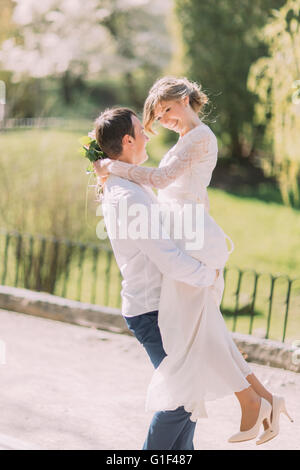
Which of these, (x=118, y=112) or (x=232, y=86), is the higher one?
(x=232, y=86)

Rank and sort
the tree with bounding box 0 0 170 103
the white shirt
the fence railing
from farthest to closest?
the tree with bounding box 0 0 170 103
the fence railing
the white shirt

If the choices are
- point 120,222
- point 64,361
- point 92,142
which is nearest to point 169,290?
point 120,222

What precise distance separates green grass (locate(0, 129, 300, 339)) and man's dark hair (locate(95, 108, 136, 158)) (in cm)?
499

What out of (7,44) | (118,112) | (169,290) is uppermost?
(7,44)

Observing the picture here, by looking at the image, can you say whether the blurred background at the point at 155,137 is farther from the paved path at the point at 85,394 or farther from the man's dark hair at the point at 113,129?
the paved path at the point at 85,394

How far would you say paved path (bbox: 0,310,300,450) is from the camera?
161 inches

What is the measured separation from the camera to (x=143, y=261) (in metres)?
3.20

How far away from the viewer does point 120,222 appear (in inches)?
122

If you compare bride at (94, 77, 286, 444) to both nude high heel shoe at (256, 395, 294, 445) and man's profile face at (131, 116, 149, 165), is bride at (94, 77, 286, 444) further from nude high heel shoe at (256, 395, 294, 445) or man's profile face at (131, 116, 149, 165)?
man's profile face at (131, 116, 149, 165)

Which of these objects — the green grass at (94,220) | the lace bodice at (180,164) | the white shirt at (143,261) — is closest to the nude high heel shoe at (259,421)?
the white shirt at (143,261)

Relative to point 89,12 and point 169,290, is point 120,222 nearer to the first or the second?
point 169,290

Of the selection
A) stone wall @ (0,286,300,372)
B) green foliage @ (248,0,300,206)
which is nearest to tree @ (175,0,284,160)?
green foliage @ (248,0,300,206)

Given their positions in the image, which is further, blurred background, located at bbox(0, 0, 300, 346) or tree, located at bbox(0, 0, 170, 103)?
tree, located at bbox(0, 0, 170, 103)

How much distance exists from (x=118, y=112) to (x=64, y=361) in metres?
2.97
